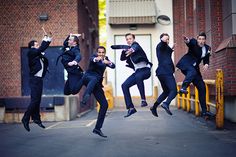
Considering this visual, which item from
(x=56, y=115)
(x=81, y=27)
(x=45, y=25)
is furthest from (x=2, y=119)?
(x=81, y=27)

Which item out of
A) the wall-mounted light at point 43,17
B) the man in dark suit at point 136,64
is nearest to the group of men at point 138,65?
the man in dark suit at point 136,64

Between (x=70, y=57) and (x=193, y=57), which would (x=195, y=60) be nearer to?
(x=193, y=57)

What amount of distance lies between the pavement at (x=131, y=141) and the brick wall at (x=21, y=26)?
5986mm

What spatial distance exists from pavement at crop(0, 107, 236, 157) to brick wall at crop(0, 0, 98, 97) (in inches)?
236

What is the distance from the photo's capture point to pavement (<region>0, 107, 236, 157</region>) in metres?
8.99

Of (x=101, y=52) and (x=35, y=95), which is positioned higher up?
(x=101, y=52)

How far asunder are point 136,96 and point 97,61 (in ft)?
43.2

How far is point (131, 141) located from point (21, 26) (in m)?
10.9

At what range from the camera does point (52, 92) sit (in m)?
19.7

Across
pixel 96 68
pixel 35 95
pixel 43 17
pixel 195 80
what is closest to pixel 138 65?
pixel 96 68

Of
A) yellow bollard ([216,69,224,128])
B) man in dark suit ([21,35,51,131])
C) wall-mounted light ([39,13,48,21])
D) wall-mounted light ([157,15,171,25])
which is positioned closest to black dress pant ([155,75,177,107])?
yellow bollard ([216,69,224,128])

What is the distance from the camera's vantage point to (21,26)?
1967cm

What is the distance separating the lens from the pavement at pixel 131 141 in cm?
899

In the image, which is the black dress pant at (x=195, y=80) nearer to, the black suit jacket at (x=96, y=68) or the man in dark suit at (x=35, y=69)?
the black suit jacket at (x=96, y=68)
